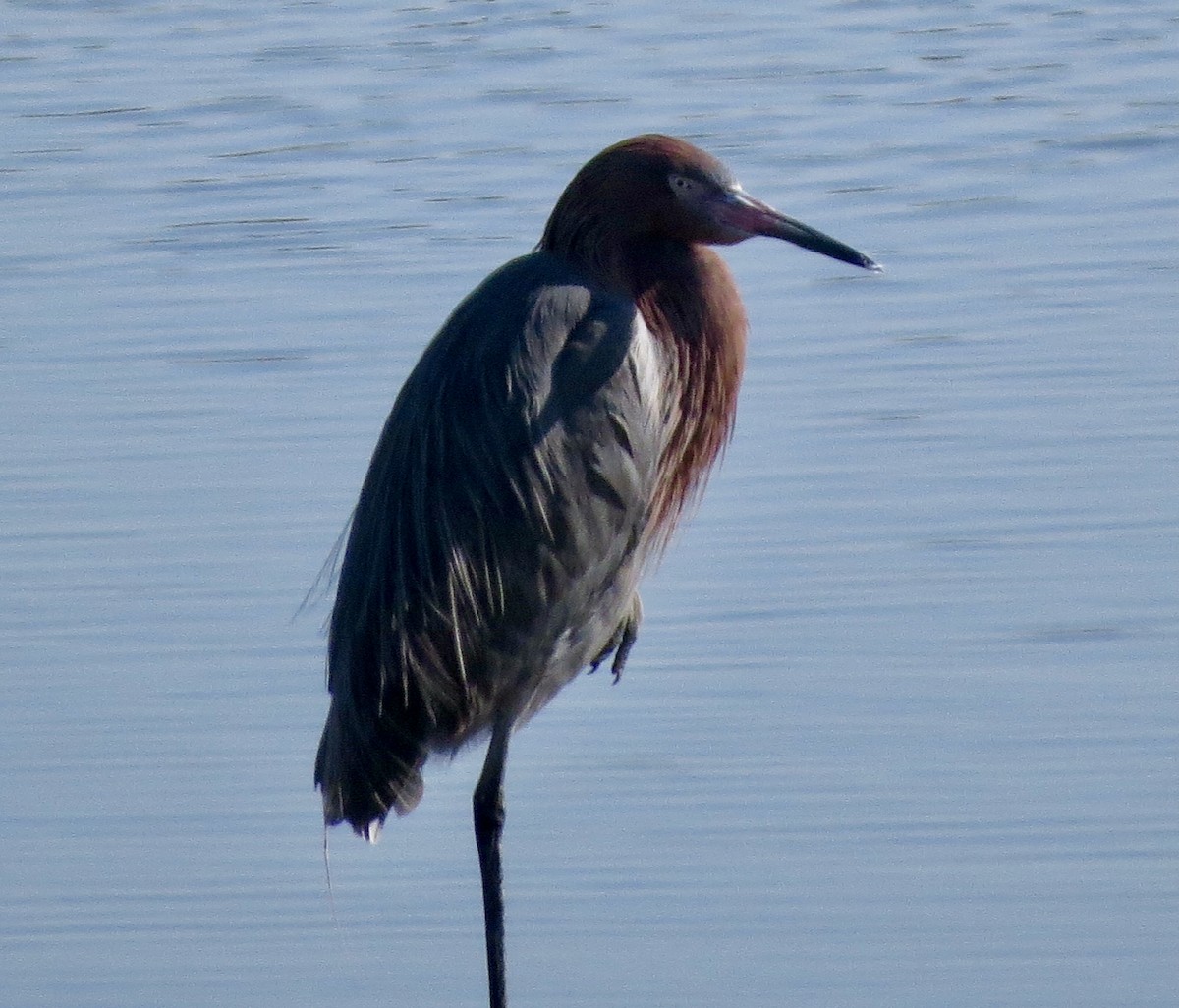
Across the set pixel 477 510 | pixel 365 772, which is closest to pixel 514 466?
pixel 477 510

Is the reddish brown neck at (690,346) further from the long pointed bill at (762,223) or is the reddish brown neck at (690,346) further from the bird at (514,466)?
the long pointed bill at (762,223)

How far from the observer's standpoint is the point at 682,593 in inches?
248

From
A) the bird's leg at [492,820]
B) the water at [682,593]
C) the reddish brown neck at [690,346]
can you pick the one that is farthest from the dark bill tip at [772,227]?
the water at [682,593]

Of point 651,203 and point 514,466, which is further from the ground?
point 651,203

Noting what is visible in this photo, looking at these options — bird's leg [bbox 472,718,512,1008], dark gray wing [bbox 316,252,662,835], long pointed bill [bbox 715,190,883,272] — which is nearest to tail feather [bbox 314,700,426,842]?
dark gray wing [bbox 316,252,662,835]

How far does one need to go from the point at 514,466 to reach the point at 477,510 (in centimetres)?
10

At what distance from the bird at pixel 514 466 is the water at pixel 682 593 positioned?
1.45 ft

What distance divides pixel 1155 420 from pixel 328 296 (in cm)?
268

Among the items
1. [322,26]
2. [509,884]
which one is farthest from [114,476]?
[322,26]

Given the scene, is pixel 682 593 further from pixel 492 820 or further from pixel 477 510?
pixel 477 510

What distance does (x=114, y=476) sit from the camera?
710 centimetres

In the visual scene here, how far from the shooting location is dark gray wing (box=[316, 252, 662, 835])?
15.6 feet

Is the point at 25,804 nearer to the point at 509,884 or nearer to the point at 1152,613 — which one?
the point at 509,884

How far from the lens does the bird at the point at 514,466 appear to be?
475cm
